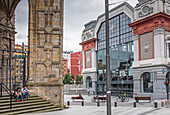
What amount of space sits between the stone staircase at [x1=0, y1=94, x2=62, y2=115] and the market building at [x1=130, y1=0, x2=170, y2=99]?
2095 cm

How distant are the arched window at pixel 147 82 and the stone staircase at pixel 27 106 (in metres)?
21.8

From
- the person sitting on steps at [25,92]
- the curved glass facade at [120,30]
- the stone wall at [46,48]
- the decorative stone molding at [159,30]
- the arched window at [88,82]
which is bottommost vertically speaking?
the arched window at [88,82]

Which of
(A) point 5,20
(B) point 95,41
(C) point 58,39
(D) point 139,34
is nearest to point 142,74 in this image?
(D) point 139,34

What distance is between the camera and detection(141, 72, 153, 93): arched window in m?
33.9

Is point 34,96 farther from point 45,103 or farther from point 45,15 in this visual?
point 45,15

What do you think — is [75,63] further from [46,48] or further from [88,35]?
[46,48]

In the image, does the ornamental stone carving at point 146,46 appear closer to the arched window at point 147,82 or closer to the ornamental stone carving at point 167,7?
the arched window at point 147,82

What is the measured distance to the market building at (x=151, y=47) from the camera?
32219 mm

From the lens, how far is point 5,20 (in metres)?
20.5

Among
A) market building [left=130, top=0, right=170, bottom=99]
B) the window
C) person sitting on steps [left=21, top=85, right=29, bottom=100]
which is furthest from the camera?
the window

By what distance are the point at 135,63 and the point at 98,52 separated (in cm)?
1390

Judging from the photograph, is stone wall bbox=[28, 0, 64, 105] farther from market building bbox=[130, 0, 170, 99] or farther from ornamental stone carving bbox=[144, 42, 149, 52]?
ornamental stone carving bbox=[144, 42, 149, 52]

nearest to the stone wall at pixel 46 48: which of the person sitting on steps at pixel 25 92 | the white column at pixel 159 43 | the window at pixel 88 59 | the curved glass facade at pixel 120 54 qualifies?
the person sitting on steps at pixel 25 92

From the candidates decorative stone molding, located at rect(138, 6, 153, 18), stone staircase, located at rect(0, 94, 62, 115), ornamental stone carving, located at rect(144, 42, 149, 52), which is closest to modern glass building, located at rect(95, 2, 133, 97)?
decorative stone molding, located at rect(138, 6, 153, 18)
